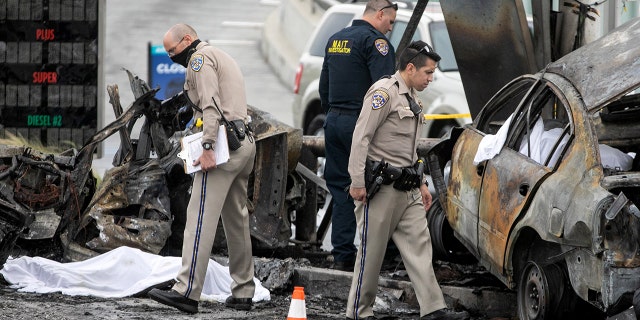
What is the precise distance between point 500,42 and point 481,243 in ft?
11.8

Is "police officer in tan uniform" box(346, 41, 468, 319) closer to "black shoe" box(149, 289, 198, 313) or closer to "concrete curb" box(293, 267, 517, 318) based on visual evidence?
"concrete curb" box(293, 267, 517, 318)

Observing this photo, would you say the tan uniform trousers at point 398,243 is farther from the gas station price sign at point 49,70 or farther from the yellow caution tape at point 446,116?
the yellow caution tape at point 446,116

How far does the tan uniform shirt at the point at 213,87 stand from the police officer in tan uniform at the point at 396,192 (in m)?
0.94

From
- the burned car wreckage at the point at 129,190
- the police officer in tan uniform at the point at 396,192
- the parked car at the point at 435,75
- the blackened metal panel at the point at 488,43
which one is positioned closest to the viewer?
the police officer in tan uniform at the point at 396,192

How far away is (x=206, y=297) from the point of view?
9.33 m

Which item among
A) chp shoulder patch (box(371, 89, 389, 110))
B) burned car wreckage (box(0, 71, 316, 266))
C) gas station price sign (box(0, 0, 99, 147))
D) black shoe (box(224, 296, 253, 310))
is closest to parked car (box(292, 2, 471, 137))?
gas station price sign (box(0, 0, 99, 147))

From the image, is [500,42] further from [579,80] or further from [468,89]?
[579,80]

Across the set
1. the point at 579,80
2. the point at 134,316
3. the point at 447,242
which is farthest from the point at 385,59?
the point at 134,316

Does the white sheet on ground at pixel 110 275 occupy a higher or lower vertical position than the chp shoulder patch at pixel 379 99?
lower

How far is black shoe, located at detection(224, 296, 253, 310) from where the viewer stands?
8.97 metres

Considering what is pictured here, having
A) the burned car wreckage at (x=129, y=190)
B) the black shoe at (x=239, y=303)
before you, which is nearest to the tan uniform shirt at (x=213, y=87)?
the black shoe at (x=239, y=303)

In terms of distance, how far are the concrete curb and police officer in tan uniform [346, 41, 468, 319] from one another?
2.61 ft

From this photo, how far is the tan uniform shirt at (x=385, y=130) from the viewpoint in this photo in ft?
26.5

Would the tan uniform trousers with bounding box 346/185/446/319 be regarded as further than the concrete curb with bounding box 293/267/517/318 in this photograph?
No
